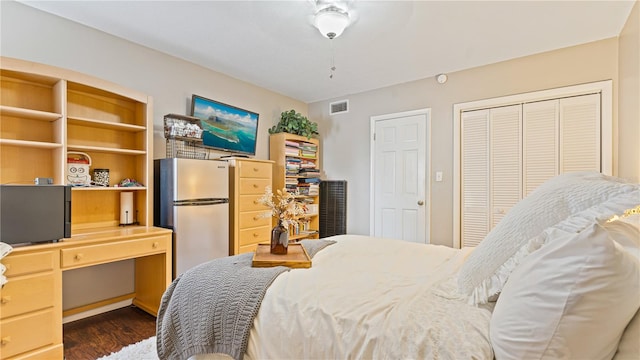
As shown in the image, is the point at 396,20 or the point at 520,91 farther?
the point at 520,91

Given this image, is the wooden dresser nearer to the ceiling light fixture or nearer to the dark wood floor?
the dark wood floor

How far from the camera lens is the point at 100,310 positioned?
2705 mm

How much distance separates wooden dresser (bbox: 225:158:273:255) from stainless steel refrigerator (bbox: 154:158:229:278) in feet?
0.63

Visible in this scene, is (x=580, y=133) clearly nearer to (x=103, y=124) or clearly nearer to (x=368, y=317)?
(x=368, y=317)

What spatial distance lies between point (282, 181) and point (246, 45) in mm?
1816

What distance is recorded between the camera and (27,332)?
1.86 metres

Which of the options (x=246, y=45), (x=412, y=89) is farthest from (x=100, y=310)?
(x=412, y=89)

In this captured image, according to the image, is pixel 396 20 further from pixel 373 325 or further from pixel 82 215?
pixel 82 215

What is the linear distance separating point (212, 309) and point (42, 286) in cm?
148

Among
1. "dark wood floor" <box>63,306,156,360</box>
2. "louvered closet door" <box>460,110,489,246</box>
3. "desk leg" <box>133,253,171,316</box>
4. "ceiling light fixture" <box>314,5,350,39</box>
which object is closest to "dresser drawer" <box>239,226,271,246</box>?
"desk leg" <box>133,253,171,316</box>

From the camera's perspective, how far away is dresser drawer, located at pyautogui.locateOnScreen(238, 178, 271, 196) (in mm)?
3355

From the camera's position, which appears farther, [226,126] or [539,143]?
[226,126]

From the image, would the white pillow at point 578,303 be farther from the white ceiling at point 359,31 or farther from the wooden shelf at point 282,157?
the wooden shelf at point 282,157

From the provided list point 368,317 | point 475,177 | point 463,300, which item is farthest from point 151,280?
point 475,177
